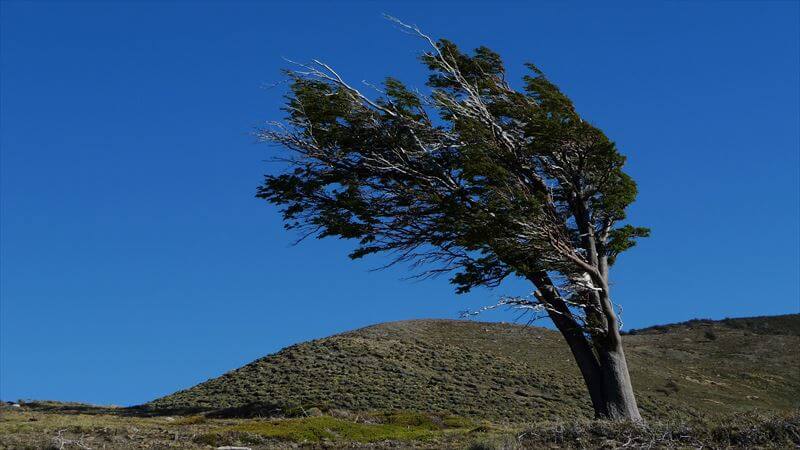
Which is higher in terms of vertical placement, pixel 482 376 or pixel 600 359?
pixel 482 376

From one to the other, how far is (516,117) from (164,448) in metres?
15.2

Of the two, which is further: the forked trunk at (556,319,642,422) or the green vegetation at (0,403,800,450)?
the forked trunk at (556,319,642,422)

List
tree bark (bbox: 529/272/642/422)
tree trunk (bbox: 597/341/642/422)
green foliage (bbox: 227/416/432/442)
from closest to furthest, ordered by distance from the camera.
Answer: green foliage (bbox: 227/416/432/442)
tree trunk (bbox: 597/341/642/422)
tree bark (bbox: 529/272/642/422)

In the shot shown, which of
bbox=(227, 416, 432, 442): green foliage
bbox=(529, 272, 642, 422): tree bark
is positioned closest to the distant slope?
bbox=(227, 416, 432, 442): green foliage

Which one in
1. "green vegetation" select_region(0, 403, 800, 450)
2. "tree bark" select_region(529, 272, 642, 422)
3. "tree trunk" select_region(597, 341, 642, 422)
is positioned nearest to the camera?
"green vegetation" select_region(0, 403, 800, 450)

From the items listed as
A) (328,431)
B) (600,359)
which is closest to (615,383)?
(600,359)

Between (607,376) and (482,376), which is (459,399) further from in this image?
(607,376)

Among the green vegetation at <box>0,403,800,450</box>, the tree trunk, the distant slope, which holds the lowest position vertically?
the green vegetation at <box>0,403,800,450</box>

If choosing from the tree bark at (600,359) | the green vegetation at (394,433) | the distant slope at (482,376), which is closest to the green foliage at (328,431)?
the green vegetation at (394,433)

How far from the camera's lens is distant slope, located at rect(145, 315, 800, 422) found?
38594 mm

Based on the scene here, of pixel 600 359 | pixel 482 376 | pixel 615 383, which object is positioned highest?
pixel 482 376

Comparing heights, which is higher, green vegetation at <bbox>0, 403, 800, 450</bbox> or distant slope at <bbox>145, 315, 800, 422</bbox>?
distant slope at <bbox>145, 315, 800, 422</bbox>

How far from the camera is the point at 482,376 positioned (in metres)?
44.7

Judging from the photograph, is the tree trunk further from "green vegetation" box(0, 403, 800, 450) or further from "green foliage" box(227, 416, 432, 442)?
"green foliage" box(227, 416, 432, 442)
